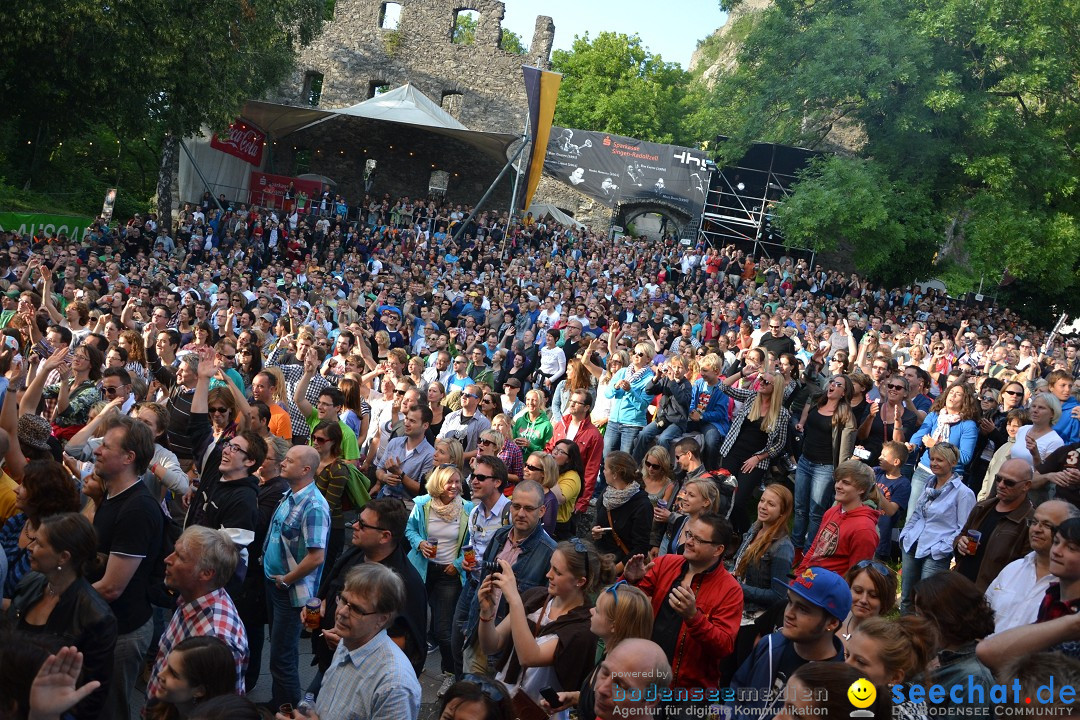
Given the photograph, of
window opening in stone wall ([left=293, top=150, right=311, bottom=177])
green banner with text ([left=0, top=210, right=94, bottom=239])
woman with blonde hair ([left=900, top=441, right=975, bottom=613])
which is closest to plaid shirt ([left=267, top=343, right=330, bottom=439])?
woman with blonde hair ([left=900, top=441, right=975, bottom=613])

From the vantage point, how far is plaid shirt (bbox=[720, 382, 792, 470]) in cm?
735

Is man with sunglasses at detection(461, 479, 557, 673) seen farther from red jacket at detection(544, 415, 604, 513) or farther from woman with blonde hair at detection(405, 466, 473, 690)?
red jacket at detection(544, 415, 604, 513)

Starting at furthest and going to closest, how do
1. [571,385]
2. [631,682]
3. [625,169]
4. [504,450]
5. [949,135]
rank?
[625,169], [949,135], [571,385], [504,450], [631,682]

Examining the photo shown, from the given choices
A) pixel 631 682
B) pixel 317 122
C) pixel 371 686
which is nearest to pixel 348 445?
pixel 371 686

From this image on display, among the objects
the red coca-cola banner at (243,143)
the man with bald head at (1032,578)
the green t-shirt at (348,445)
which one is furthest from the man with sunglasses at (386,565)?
the red coca-cola banner at (243,143)

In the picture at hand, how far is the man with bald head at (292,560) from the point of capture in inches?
182

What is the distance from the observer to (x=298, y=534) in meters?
4.68

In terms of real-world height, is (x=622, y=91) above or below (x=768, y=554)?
above

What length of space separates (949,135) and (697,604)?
24.0 m

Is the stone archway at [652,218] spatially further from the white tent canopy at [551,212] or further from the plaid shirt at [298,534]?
the plaid shirt at [298,534]

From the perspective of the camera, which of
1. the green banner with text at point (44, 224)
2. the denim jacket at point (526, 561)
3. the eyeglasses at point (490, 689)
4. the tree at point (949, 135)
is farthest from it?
the tree at point (949, 135)

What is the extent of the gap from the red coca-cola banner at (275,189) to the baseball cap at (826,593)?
28552mm

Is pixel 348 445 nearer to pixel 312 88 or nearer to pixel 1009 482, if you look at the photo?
pixel 1009 482

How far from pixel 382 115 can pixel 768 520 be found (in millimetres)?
23635
